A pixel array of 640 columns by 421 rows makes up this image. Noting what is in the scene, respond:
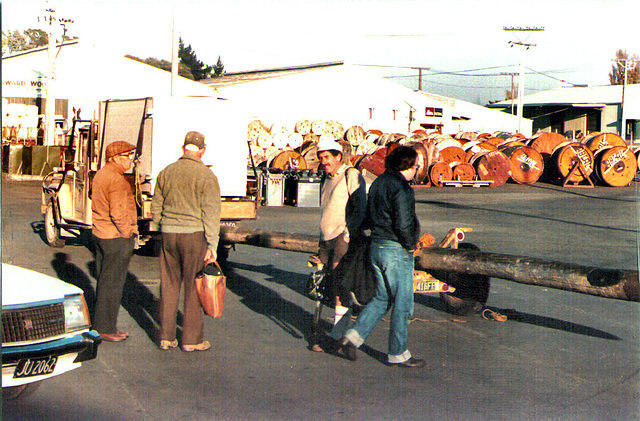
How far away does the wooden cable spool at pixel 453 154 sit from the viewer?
116 feet

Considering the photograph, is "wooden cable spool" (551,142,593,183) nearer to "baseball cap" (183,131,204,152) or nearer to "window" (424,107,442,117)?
"window" (424,107,442,117)

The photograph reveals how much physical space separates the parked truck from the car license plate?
276 inches

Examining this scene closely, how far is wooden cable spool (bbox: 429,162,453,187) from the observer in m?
34.7

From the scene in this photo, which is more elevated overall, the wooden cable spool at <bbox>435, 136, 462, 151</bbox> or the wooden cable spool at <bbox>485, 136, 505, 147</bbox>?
the wooden cable spool at <bbox>485, 136, 505, 147</bbox>

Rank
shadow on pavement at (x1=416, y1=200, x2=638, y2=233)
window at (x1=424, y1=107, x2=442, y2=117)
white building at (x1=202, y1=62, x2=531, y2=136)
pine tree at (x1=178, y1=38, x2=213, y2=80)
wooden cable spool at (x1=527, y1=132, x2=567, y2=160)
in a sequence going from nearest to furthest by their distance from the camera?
shadow on pavement at (x1=416, y1=200, x2=638, y2=233) < wooden cable spool at (x1=527, y1=132, x2=567, y2=160) < white building at (x1=202, y1=62, x2=531, y2=136) < window at (x1=424, y1=107, x2=442, y2=117) < pine tree at (x1=178, y1=38, x2=213, y2=80)

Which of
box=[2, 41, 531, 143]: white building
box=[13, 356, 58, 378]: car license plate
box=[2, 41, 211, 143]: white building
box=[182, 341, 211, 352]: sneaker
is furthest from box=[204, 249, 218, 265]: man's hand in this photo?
box=[2, 41, 211, 143]: white building

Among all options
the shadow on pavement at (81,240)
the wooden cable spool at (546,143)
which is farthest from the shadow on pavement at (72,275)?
the wooden cable spool at (546,143)

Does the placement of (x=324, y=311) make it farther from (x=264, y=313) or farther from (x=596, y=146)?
(x=596, y=146)

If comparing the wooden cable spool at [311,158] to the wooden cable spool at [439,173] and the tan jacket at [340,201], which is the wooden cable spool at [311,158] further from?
the tan jacket at [340,201]

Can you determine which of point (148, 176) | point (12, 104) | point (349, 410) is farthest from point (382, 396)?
point (12, 104)

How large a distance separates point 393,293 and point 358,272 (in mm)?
378

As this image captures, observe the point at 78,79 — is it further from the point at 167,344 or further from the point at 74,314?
the point at 74,314

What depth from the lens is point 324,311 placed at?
8.96 meters

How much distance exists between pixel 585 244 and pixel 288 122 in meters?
38.3
